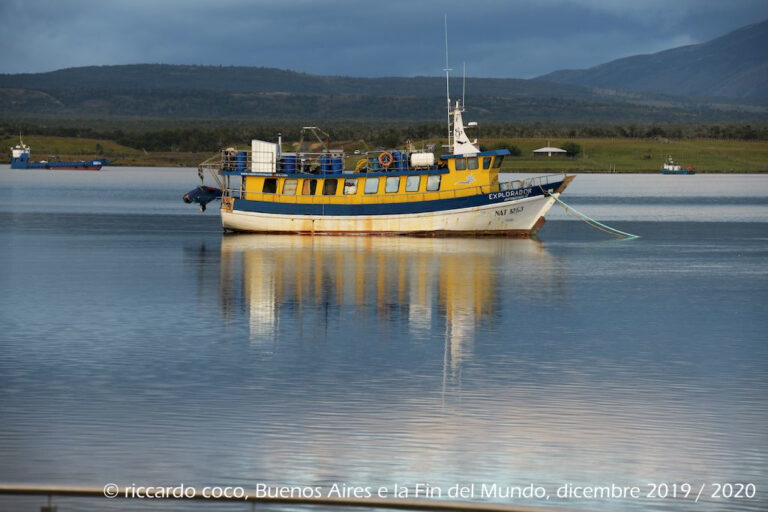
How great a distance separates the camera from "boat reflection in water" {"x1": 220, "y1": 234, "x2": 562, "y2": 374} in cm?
3897

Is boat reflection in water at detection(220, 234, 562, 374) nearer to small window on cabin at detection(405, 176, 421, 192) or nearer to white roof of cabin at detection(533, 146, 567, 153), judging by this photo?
small window on cabin at detection(405, 176, 421, 192)

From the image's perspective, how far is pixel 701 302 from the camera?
146 ft

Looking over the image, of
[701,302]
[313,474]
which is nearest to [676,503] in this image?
[313,474]

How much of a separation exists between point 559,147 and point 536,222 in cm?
12619

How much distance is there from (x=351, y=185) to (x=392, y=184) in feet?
7.59

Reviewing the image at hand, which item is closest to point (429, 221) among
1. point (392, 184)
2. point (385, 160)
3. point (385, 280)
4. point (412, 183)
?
point (412, 183)

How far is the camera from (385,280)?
50031mm

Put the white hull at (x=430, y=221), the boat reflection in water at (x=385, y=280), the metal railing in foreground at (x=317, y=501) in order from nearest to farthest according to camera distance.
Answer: the metal railing in foreground at (x=317, y=501)
the boat reflection in water at (x=385, y=280)
the white hull at (x=430, y=221)

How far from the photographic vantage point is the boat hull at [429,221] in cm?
6781

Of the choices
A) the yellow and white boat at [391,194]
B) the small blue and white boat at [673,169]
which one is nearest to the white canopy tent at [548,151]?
the small blue and white boat at [673,169]

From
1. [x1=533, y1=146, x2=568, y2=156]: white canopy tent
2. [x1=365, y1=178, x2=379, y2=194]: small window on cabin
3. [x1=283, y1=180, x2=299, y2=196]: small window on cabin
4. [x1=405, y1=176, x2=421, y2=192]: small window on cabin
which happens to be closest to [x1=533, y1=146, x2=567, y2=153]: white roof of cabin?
[x1=533, y1=146, x2=568, y2=156]: white canopy tent

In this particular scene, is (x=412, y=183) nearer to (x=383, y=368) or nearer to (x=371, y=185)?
(x=371, y=185)

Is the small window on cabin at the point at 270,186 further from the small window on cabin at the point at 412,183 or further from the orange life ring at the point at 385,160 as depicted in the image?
the small window on cabin at the point at 412,183

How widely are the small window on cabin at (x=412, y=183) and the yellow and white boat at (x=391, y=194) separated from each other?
5 centimetres
